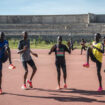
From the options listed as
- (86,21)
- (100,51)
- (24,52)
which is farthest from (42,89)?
(86,21)

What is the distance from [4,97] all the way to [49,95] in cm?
125

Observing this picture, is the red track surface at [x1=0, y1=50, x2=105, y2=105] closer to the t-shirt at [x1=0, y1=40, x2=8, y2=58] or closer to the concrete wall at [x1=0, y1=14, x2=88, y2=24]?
the t-shirt at [x1=0, y1=40, x2=8, y2=58]

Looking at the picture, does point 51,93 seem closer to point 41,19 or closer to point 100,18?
point 100,18

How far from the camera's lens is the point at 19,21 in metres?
48.5

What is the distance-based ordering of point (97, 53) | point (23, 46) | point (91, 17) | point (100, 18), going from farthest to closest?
point (100, 18)
point (91, 17)
point (23, 46)
point (97, 53)

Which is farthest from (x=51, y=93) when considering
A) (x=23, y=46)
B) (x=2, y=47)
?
(x=2, y=47)

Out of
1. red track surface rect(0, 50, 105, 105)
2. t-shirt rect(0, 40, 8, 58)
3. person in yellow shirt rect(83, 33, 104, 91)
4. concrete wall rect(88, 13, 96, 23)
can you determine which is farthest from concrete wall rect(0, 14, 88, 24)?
t-shirt rect(0, 40, 8, 58)

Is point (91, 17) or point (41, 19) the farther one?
point (41, 19)

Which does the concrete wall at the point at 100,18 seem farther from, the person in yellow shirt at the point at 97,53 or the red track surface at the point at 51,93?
the person in yellow shirt at the point at 97,53

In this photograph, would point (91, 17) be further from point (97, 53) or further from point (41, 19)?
point (97, 53)

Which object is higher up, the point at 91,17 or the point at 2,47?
the point at 91,17

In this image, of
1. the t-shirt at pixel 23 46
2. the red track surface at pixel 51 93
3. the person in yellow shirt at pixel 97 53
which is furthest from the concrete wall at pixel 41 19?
the person in yellow shirt at pixel 97 53

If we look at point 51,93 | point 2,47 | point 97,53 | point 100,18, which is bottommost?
point 51,93

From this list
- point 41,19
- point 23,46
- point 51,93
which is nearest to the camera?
point 51,93
